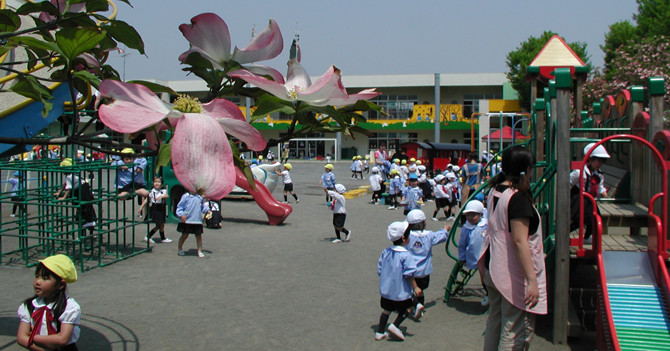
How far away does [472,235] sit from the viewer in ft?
21.1

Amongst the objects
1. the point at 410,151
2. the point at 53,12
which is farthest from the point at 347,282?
the point at 410,151

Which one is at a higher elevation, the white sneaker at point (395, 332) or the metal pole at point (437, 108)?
the metal pole at point (437, 108)

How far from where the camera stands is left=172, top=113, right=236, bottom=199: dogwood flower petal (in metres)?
0.85

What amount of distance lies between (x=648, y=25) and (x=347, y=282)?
98.4 feet

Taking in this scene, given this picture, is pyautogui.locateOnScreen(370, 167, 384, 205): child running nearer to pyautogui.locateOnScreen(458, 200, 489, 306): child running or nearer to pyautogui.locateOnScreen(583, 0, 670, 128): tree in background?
pyautogui.locateOnScreen(583, 0, 670, 128): tree in background

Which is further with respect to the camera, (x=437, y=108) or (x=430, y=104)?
(x=430, y=104)

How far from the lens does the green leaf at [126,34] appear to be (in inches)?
59.7

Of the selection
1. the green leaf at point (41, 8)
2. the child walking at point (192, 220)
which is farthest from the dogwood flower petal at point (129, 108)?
the child walking at point (192, 220)

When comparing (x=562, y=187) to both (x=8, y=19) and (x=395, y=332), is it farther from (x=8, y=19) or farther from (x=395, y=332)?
(x=8, y=19)

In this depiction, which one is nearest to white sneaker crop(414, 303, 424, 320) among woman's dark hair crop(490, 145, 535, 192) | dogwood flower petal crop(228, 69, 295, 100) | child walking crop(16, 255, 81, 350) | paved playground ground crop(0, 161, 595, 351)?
paved playground ground crop(0, 161, 595, 351)

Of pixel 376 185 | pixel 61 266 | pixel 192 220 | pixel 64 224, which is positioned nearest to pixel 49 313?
pixel 61 266

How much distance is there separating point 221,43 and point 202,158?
0.48 meters

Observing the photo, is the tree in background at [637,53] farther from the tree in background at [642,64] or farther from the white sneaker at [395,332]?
the white sneaker at [395,332]

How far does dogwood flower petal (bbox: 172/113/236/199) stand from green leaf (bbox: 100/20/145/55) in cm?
74
